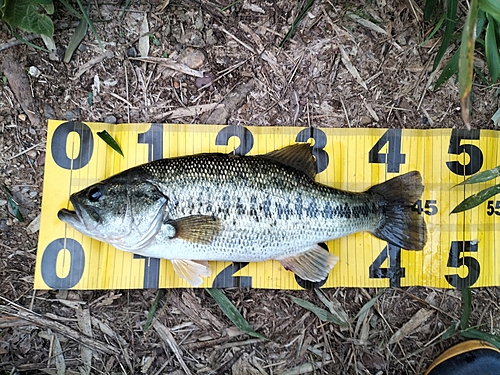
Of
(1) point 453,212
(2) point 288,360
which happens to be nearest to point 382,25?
(1) point 453,212

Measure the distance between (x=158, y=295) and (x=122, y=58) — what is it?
6.16ft

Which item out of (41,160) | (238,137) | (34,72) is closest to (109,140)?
(41,160)

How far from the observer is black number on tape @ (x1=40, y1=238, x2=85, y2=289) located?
3.05m

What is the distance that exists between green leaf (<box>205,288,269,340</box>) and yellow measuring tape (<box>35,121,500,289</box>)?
6 cm

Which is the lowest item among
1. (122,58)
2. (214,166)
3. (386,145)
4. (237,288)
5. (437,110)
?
(237,288)

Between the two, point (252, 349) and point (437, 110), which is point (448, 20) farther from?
point (252, 349)

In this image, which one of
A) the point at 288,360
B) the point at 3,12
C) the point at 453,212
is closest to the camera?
the point at 3,12

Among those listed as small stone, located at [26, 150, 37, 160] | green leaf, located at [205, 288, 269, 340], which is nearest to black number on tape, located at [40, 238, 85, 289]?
small stone, located at [26, 150, 37, 160]

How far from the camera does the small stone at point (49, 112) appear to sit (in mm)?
3178

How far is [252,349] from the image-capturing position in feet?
10.3

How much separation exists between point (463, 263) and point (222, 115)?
2.23 metres

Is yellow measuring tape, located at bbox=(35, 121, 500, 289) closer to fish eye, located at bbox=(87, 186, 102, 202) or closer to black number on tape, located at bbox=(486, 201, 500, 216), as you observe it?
black number on tape, located at bbox=(486, 201, 500, 216)

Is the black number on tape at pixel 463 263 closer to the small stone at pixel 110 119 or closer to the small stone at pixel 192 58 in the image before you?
the small stone at pixel 192 58

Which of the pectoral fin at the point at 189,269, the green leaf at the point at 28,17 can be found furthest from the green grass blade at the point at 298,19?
the pectoral fin at the point at 189,269
